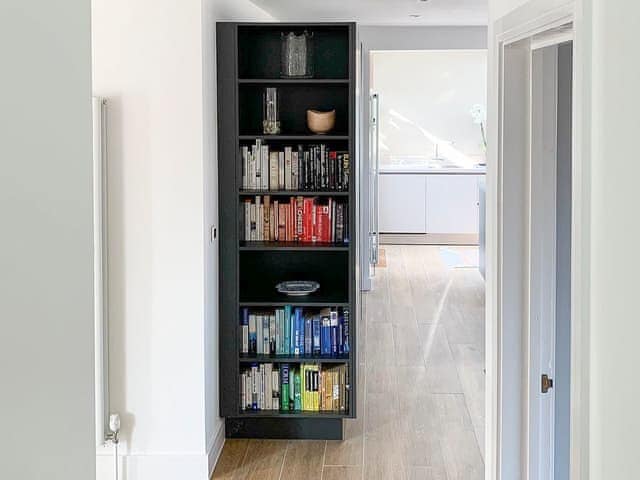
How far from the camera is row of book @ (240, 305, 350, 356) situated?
15.1ft

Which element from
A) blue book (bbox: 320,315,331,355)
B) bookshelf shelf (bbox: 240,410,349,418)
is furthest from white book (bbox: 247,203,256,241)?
bookshelf shelf (bbox: 240,410,349,418)

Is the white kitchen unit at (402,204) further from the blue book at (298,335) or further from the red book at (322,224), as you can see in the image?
the blue book at (298,335)

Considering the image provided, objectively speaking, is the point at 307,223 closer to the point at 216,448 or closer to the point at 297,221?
the point at 297,221

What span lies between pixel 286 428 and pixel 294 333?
514 millimetres

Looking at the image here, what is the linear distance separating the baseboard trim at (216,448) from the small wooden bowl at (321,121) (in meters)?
1.60

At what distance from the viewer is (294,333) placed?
4.64 m

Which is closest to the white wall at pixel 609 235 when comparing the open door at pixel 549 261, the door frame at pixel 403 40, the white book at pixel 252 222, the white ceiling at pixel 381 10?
the open door at pixel 549 261

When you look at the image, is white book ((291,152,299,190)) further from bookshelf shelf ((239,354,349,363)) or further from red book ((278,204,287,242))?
bookshelf shelf ((239,354,349,363))

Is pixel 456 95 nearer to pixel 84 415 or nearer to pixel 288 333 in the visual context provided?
pixel 288 333

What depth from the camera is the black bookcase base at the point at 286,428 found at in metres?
4.69

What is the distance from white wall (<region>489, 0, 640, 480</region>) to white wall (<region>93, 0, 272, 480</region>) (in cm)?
247

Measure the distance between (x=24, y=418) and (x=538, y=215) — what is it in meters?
1.80

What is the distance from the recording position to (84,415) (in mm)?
1484

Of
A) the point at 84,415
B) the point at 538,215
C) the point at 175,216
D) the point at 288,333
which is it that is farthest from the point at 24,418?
the point at 288,333
